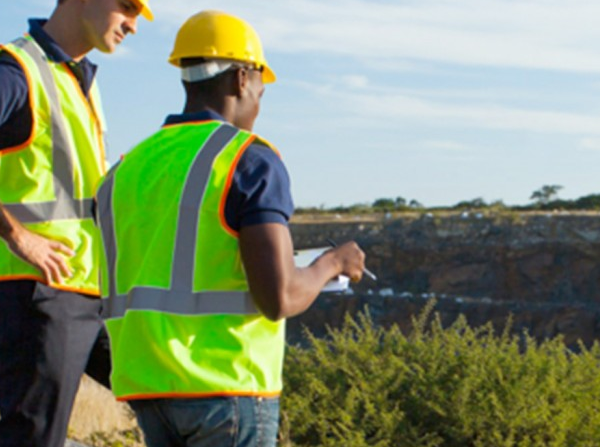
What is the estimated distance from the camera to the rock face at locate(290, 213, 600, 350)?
1550 inches

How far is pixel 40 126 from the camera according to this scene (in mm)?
3998

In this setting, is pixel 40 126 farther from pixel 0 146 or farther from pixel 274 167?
pixel 274 167

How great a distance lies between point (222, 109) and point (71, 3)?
1483 millimetres

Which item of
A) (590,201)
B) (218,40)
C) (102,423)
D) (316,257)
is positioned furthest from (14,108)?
(590,201)

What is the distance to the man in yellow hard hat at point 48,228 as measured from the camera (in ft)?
13.0

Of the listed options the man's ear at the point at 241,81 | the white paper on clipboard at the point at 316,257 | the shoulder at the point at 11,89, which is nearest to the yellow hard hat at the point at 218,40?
the man's ear at the point at 241,81

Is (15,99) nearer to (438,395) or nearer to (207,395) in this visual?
(207,395)

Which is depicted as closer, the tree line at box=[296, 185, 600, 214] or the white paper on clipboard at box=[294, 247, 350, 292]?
the white paper on clipboard at box=[294, 247, 350, 292]

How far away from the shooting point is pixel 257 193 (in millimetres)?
2615

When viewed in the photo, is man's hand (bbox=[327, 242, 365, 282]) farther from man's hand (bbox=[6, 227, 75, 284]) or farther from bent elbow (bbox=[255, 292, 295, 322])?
man's hand (bbox=[6, 227, 75, 284])

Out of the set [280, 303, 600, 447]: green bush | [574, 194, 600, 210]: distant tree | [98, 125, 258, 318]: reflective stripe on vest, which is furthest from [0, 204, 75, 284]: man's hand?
[574, 194, 600, 210]: distant tree

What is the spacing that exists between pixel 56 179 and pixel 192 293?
1.51 metres

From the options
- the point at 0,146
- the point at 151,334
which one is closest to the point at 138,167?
the point at 151,334

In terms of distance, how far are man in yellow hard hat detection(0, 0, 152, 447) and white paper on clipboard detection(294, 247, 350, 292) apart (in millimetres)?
1137
